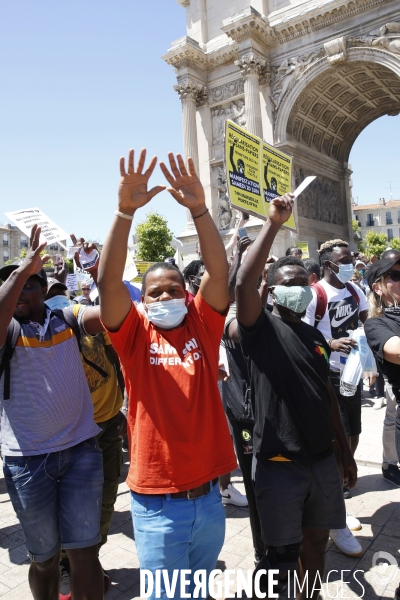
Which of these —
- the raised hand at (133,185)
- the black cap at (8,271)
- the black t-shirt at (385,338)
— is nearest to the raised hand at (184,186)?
the raised hand at (133,185)

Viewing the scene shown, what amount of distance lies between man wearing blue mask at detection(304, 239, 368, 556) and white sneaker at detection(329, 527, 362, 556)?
1.58 ft

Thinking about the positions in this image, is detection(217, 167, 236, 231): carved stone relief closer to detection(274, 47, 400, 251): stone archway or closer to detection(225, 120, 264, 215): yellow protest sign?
detection(274, 47, 400, 251): stone archway

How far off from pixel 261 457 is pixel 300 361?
22.0 inches

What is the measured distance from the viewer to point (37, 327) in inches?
104

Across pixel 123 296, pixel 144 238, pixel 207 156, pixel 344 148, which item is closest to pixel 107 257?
pixel 123 296

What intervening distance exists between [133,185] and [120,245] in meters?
0.29

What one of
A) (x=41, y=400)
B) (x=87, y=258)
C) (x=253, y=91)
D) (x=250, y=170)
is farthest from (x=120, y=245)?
(x=253, y=91)

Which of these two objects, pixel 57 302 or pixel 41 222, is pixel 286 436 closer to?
pixel 57 302

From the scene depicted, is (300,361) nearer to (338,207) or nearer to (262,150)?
(262,150)

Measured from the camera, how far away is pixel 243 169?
579 cm

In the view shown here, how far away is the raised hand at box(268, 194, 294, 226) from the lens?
242 centimetres

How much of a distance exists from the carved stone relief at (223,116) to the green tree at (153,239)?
22673mm

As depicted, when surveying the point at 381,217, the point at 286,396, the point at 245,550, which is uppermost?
the point at 381,217

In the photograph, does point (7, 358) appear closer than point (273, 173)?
Yes
